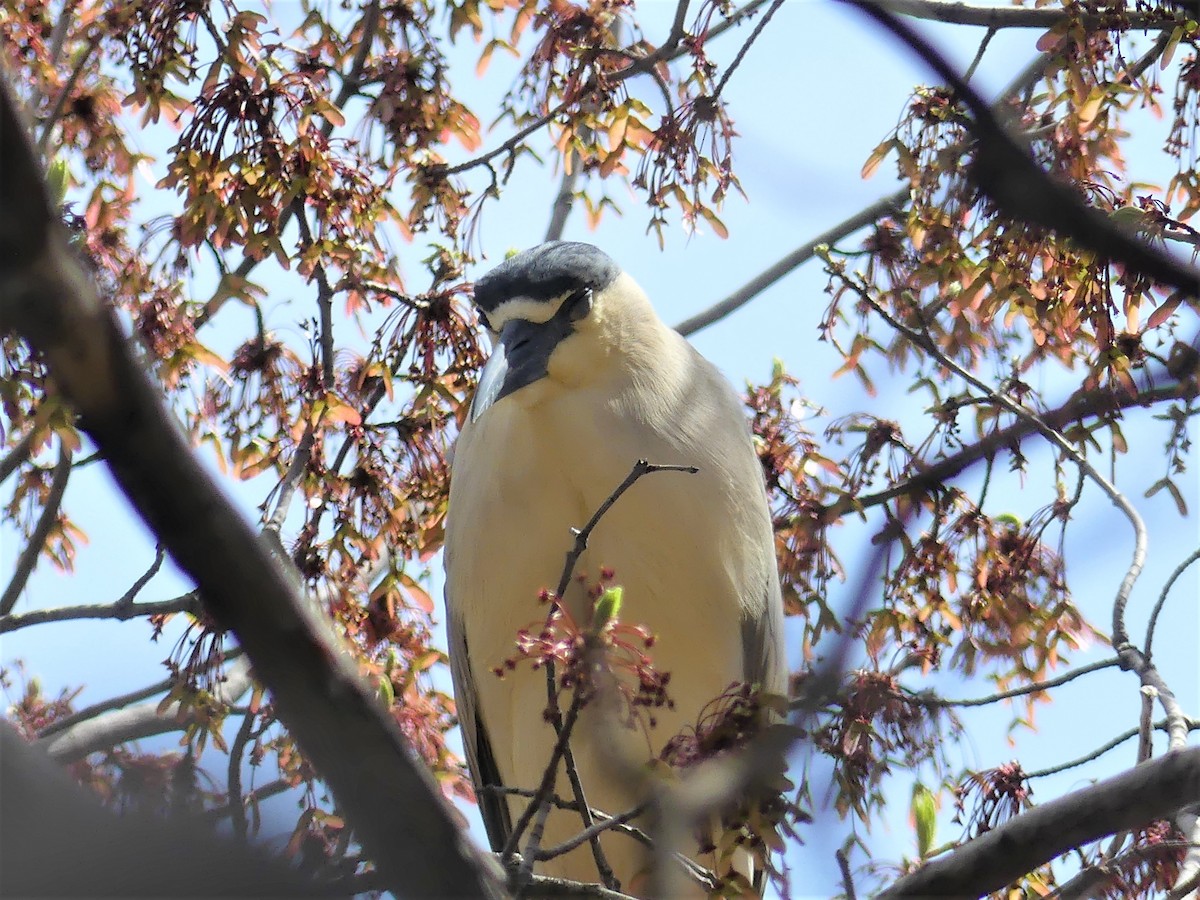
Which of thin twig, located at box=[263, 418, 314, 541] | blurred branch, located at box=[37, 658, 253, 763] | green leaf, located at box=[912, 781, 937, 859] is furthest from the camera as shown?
blurred branch, located at box=[37, 658, 253, 763]

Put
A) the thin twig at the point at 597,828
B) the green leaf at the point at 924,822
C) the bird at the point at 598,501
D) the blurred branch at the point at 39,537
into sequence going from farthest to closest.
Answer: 1. the blurred branch at the point at 39,537
2. the bird at the point at 598,501
3. the green leaf at the point at 924,822
4. the thin twig at the point at 597,828

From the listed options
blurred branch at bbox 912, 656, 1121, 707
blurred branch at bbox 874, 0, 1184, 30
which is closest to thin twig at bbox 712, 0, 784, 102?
blurred branch at bbox 874, 0, 1184, 30

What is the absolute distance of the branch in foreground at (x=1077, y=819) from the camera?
1.41m

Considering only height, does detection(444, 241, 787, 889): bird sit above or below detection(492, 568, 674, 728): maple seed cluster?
above

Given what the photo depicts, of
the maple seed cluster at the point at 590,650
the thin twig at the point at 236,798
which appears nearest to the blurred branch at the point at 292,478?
the thin twig at the point at 236,798

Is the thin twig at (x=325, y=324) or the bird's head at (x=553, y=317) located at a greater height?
the thin twig at (x=325, y=324)

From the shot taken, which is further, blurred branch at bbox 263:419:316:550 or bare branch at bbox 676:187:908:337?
bare branch at bbox 676:187:908:337

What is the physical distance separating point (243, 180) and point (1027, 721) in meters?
2.17

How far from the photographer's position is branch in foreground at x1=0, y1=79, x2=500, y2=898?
0.68 meters

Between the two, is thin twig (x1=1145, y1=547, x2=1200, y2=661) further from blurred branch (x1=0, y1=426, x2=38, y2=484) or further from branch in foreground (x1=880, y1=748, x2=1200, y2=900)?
blurred branch (x1=0, y1=426, x2=38, y2=484)

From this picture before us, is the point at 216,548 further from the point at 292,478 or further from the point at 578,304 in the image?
the point at 578,304

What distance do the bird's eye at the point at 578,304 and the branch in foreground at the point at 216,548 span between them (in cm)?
199

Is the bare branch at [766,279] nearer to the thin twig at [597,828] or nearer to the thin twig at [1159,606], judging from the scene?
the thin twig at [1159,606]

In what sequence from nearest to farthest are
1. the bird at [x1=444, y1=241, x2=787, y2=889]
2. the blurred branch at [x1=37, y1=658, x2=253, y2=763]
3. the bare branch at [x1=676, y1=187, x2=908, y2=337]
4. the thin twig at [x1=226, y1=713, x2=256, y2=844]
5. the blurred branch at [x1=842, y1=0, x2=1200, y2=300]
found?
the blurred branch at [x1=842, y1=0, x2=1200, y2=300] → the thin twig at [x1=226, y1=713, x2=256, y2=844] → the bird at [x1=444, y1=241, x2=787, y2=889] → the blurred branch at [x1=37, y1=658, x2=253, y2=763] → the bare branch at [x1=676, y1=187, x2=908, y2=337]
